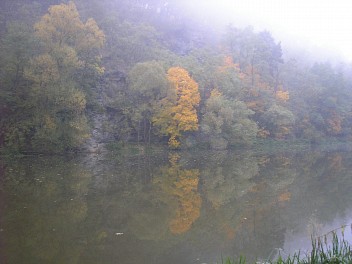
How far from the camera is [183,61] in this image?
49.0 m

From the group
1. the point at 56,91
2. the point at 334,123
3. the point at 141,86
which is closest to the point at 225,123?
the point at 141,86

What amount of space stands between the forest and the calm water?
10.7 m

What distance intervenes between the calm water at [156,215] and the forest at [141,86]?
10.7 m

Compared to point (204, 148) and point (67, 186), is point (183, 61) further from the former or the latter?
point (67, 186)

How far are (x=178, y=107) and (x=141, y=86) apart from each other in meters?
5.38

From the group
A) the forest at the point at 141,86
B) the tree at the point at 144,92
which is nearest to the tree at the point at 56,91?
the forest at the point at 141,86

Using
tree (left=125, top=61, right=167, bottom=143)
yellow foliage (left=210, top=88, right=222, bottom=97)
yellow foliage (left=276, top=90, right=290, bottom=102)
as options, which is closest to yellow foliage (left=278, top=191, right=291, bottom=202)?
tree (left=125, top=61, right=167, bottom=143)

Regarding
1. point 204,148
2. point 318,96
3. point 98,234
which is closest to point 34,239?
point 98,234

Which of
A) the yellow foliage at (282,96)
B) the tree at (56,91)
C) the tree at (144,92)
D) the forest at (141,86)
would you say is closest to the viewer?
the tree at (56,91)

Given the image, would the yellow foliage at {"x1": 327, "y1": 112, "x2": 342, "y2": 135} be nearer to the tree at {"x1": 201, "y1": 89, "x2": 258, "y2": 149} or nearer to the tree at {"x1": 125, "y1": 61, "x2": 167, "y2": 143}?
the tree at {"x1": 201, "y1": 89, "x2": 258, "y2": 149}

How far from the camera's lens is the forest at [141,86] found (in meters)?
31.8

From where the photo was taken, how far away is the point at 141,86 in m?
40.5

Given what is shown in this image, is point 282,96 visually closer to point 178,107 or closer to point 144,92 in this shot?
point 178,107

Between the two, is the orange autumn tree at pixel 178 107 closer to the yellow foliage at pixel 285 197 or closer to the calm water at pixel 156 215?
the calm water at pixel 156 215
